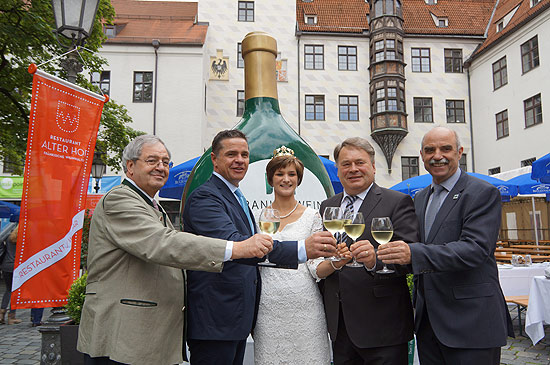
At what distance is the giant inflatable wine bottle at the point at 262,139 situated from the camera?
3.42 meters

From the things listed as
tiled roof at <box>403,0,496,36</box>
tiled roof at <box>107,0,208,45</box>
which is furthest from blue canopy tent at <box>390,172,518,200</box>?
tiled roof at <box>403,0,496,36</box>

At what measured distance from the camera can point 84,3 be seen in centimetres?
416

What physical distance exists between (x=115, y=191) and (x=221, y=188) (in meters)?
0.55

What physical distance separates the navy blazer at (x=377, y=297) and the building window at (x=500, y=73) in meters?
20.9

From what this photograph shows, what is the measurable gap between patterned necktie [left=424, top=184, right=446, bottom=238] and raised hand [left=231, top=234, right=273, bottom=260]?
1.02 meters

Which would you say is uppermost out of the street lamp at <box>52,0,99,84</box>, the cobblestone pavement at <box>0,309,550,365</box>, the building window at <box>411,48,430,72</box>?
the building window at <box>411,48,430,72</box>

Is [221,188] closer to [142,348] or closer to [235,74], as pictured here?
[142,348]

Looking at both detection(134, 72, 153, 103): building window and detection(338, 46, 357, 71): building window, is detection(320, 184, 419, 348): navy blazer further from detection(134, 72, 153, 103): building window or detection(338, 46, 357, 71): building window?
detection(338, 46, 357, 71): building window

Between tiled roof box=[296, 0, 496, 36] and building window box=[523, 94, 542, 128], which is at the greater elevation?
tiled roof box=[296, 0, 496, 36]

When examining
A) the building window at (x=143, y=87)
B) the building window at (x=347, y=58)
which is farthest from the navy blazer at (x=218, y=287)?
the building window at (x=347, y=58)

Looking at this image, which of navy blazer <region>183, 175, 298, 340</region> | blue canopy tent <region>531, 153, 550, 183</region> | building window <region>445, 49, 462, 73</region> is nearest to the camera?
navy blazer <region>183, 175, 298, 340</region>

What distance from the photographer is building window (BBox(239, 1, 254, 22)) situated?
21844 millimetres

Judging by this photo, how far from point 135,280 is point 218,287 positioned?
0.41 metres

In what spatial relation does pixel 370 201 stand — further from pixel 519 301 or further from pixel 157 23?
pixel 157 23
